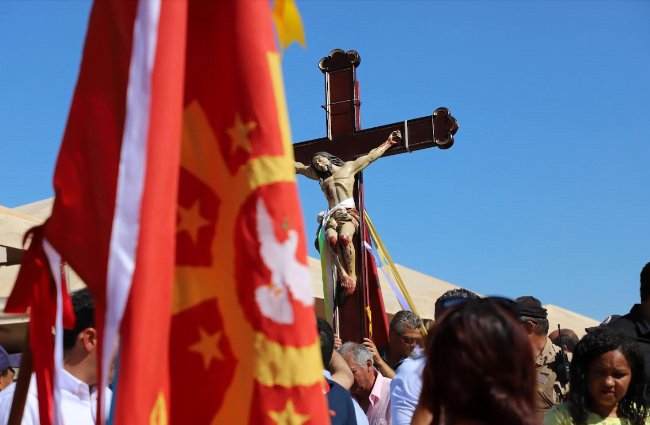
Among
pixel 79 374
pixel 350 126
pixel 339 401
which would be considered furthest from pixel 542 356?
pixel 350 126

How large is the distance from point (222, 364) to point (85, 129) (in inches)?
25.5

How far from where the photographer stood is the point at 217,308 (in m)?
1.98

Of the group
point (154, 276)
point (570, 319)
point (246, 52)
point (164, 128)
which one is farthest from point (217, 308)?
point (570, 319)

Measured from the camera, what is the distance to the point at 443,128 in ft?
26.6

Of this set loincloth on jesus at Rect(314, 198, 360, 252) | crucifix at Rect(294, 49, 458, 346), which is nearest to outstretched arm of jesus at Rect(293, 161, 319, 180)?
crucifix at Rect(294, 49, 458, 346)

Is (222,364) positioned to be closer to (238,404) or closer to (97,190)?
(238,404)

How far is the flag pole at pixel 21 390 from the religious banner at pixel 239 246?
0.36 metres

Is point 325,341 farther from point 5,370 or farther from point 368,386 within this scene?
point 5,370

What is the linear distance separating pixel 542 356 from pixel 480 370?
2.96 metres

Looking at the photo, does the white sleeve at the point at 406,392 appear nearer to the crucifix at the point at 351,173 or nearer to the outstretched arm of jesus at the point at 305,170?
the crucifix at the point at 351,173

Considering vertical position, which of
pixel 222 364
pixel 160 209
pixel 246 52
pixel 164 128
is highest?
pixel 246 52

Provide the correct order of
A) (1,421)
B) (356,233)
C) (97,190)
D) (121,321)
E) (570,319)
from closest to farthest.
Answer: (121,321) < (97,190) < (1,421) < (356,233) < (570,319)

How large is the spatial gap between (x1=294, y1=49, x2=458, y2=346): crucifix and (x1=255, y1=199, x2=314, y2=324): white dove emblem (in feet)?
19.5

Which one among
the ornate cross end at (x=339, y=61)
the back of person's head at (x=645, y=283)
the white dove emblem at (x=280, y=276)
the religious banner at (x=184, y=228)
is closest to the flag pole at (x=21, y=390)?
the religious banner at (x=184, y=228)
